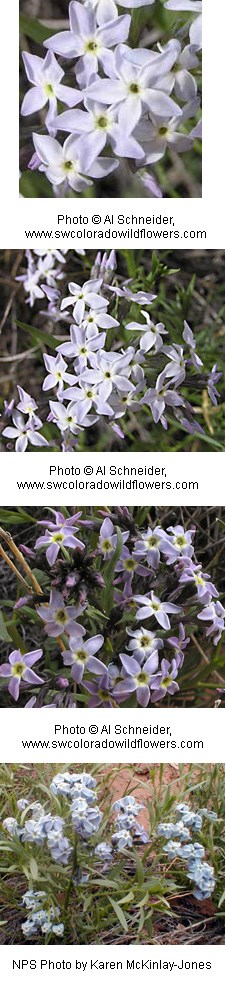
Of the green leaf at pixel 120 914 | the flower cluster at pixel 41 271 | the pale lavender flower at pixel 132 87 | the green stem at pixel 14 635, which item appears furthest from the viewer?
the flower cluster at pixel 41 271

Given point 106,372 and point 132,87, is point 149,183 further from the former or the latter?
point 106,372

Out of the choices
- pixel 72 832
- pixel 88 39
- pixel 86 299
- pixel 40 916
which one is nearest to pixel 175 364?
pixel 86 299

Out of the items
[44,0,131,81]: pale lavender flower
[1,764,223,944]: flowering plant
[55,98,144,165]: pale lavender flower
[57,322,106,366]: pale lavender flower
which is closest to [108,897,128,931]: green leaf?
[1,764,223,944]: flowering plant

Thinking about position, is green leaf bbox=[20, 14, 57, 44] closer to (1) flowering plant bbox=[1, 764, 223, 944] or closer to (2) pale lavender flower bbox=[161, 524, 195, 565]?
(2) pale lavender flower bbox=[161, 524, 195, 565]

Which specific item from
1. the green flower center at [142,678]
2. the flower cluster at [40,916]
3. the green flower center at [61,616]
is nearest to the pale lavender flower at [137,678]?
Result: the green flower center at [142,678]

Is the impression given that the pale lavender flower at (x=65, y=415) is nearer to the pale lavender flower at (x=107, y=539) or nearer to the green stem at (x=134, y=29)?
the pale lavender flower at (x=107, y=539)

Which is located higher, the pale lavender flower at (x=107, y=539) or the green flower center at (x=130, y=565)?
the pale lavender flower at (x=107, y=539)

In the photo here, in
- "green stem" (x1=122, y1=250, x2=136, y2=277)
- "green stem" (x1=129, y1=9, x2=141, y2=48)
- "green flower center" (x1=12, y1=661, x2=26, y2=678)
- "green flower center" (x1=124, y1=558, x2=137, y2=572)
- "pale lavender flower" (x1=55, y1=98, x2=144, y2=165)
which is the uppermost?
"green stem" (x1=129, y1=9, x2=141, y2=48)
